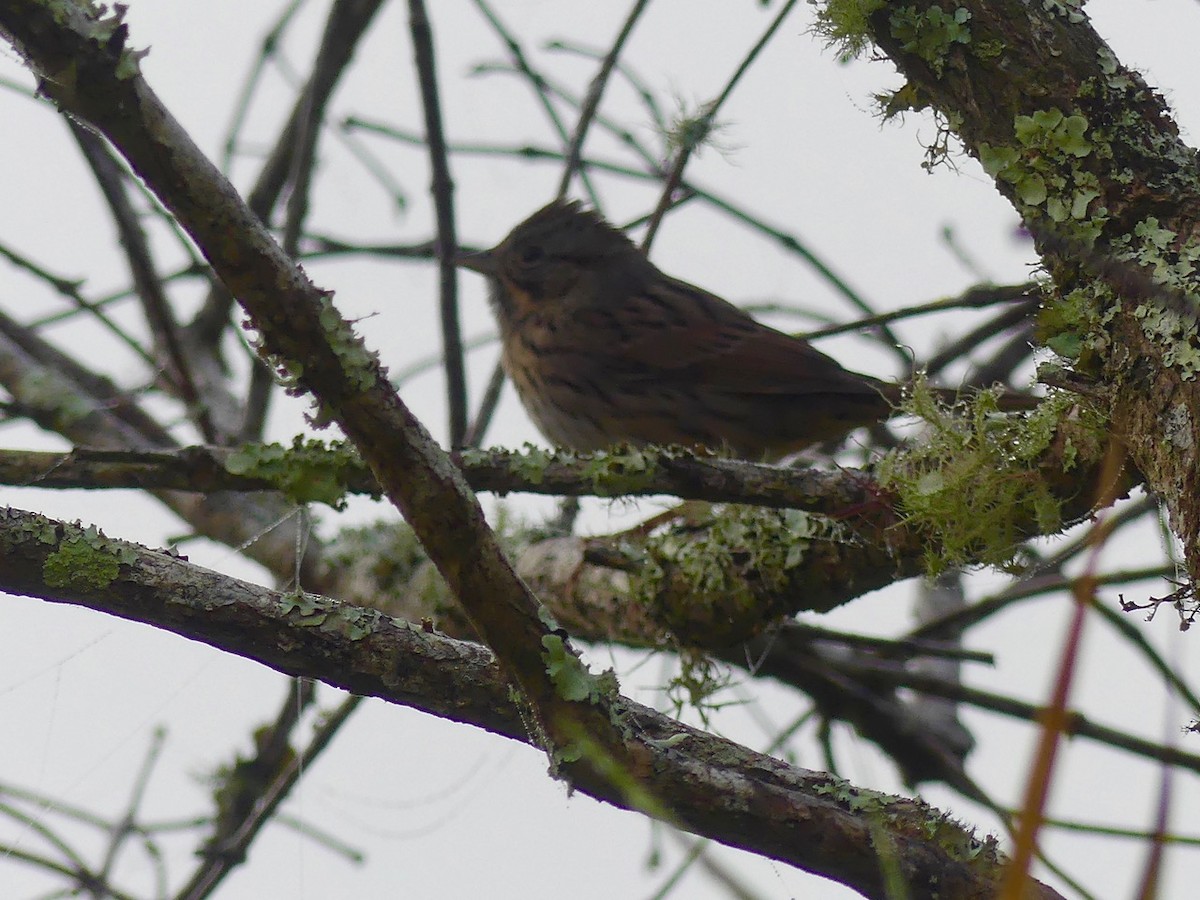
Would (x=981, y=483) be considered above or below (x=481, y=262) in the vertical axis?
below

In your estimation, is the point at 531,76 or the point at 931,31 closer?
the point at 931,31

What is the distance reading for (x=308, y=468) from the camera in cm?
282

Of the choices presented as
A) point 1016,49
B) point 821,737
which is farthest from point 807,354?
point 1016,49

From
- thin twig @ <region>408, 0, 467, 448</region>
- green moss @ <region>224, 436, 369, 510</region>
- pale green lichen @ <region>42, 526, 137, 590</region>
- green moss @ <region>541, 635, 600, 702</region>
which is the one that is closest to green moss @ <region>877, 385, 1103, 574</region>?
green moss @ <region>541, 635, 600, 702</region>

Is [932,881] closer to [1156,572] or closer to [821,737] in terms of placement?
[1156,572]

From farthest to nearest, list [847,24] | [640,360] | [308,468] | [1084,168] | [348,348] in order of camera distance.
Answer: [640,360], [308,468], [847,24], [1084,168], [348,348]

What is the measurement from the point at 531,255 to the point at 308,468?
3.19 metres

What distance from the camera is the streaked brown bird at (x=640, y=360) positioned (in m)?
5.00

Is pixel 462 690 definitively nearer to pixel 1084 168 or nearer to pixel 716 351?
pixel 1084 168

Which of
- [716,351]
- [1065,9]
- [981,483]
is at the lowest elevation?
[981,483]

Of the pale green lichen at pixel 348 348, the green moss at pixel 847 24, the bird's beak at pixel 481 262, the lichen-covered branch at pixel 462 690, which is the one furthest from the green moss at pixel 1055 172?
the bird's beak at pixel 481 262

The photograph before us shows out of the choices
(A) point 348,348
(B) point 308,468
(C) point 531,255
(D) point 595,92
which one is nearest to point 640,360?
(C) point 531,255

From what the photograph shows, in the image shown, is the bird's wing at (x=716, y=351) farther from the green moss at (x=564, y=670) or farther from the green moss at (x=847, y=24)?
the green moss at (x=564, y=670)

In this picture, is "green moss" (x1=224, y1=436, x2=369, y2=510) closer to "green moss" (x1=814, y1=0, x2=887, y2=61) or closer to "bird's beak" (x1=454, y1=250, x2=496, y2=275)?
"green moss" (x1=814, y1=0, x2=887, y2=61)
